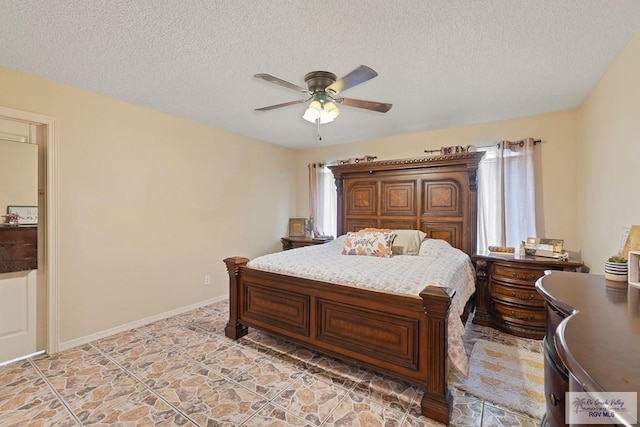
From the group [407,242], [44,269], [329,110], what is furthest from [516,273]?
[44,269]

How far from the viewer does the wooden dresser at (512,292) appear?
289 cm

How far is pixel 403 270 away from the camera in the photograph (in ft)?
8.15

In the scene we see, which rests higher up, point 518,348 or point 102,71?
point 102,71

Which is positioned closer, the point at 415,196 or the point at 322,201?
the point at 415,196

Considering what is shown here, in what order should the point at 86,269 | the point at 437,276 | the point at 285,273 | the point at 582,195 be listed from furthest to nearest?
the point at 582,195
the point at 86,269
the point at 285,273
the point at 437,276

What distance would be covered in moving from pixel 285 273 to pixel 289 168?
3.17m

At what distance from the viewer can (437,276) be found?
2.26 metres

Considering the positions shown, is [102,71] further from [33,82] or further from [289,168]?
[289,168]

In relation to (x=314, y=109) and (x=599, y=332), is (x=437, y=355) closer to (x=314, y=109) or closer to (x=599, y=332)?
(x=599, y=332)

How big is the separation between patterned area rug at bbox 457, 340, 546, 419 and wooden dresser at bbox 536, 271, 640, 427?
850 mm

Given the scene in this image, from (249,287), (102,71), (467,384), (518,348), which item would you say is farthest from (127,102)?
(518,348)

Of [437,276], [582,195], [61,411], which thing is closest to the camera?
[61,411]

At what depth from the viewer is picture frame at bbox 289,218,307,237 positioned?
5254mm

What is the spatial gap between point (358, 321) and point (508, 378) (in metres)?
1.27
